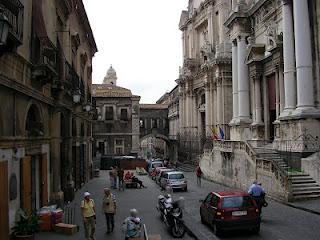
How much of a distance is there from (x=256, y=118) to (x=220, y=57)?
11.4 metres

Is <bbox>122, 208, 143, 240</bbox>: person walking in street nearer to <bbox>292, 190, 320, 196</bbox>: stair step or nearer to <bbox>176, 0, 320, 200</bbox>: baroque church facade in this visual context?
<bbox>176, 0, 320, 200</bbox>: baroque church facade

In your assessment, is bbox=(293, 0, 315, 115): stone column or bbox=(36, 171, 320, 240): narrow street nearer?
bbox=(36, 171, 320, 240): narrow street

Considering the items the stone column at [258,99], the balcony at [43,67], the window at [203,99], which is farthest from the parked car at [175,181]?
the window at [203,99]

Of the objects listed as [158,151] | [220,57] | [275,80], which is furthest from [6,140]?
[158,151]

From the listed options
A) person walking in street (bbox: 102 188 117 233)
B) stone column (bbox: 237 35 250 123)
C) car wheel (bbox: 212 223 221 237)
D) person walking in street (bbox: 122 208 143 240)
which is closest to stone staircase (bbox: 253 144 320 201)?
car wheel (bbox: 212 223 221 237)

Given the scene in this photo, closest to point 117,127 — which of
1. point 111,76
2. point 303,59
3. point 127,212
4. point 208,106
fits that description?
point 208,106

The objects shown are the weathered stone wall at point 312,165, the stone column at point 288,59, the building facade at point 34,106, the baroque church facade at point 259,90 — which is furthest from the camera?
the stone column at point 288,59

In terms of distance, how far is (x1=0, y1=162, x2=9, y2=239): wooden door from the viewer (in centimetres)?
1034

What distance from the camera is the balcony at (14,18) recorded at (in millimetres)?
9623

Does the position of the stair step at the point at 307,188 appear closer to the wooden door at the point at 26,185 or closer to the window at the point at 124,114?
the wooden door at the point at 26,185

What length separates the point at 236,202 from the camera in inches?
514

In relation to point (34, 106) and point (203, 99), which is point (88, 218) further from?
point (203, 99)

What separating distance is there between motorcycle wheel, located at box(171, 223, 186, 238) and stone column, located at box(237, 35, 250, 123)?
20754 millimetres

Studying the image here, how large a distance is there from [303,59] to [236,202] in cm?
1230
